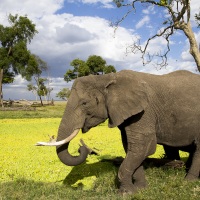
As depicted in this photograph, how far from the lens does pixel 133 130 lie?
6.89 m

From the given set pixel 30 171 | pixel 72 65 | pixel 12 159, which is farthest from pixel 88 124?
pixel 72 65

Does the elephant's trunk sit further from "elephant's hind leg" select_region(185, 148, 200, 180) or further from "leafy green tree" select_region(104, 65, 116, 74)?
"leafy green tree" select_region(104, 65, 116, 74)

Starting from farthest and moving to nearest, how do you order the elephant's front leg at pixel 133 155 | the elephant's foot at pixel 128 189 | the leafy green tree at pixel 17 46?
the leafy green tree at pixel 17 46 < the elephant's foot at pixel 128 189 < the elephant's front leg at pixel 133 155

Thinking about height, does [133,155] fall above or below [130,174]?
above

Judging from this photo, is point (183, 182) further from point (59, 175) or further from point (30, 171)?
point (30, 171)

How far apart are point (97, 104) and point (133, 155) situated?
1322mm

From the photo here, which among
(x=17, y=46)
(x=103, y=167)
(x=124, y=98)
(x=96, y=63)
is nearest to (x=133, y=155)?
(x=124, y=98)

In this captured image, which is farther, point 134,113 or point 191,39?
point 191,39

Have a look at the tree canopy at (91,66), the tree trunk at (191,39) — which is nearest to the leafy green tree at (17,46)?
the tree canopy at (91,66)

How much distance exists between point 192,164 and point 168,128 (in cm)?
119

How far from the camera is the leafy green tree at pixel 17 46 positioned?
1992 inches

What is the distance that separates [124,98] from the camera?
22.2ft

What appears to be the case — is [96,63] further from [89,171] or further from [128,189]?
[128,189]

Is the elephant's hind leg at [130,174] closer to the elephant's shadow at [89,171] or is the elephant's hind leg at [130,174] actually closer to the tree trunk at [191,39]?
the elephant's shadow at [89,171]
